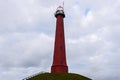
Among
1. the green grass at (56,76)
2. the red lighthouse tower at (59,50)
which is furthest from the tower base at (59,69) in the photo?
the green grass at (56,76)

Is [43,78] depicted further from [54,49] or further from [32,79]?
[54,49]

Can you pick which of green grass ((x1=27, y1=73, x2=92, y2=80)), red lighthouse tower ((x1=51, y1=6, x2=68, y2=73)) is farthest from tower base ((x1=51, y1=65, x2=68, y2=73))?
green grass ((x1=27, y1=73, x2=92, y2=80))

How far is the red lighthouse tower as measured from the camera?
186 feet

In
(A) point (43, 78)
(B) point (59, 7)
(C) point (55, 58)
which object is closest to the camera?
(A) point (43, 78)

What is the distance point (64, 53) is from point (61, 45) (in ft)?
6.25

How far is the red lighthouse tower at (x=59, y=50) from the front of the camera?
56.7m

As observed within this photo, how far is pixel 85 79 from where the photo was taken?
184 ft

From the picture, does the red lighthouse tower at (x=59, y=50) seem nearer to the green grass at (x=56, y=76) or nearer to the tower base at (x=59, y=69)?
the tower base at (x=59, y=69)

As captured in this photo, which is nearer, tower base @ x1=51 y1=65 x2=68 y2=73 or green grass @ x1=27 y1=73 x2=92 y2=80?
green grass @ x1=27 y1=73 x2=92 y2=80

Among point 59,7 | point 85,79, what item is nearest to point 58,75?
point 85,79

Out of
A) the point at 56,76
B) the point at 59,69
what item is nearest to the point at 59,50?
the point at 59,69

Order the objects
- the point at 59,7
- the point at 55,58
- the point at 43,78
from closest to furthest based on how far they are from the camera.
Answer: the point at 43,78 → the point at 55,58 → the point at 59,7

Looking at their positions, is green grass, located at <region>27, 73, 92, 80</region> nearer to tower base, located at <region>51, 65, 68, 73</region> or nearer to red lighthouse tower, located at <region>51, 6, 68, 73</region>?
tower base, located at <region>51, 65, 68, 73</region>

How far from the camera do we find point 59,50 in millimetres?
57469
